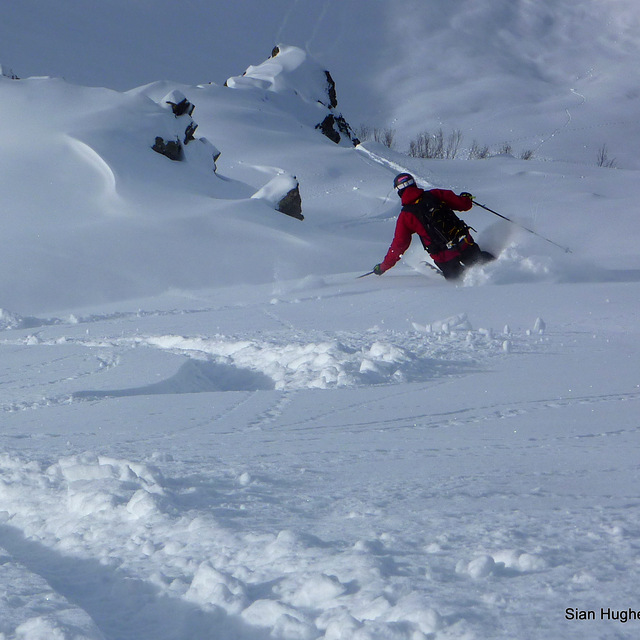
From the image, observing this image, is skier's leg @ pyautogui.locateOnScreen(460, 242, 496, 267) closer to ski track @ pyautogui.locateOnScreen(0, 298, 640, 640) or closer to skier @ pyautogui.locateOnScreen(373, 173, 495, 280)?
skier @ pyautogui.locateOnScreen(373, 173, 495, 280)

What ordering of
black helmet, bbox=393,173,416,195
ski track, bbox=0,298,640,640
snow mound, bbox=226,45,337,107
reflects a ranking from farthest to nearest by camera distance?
snow mound, bbox=226,45,337,107 → black helmet, bbox=393,173,416,195 → ski track, bbox=0,298,640,640

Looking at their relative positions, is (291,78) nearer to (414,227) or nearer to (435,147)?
(435,147)

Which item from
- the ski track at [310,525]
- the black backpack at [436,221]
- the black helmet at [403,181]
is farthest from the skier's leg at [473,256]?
the ski track at [310,525]

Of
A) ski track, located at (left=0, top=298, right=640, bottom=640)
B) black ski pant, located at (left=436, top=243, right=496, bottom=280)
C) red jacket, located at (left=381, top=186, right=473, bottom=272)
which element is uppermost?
red jacket, located at (left=381, top=186, right=473, bottom=272)

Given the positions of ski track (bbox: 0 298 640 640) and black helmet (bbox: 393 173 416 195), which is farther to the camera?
black helmet (bbox: 393 173 416 195)

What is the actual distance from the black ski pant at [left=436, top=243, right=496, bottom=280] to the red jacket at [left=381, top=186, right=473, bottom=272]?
0.19ft

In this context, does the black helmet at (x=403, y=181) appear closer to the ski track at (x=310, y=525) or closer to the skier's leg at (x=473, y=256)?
the skier's leg at (x=473, y=256)

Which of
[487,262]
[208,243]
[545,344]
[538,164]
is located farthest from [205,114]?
[545,344]

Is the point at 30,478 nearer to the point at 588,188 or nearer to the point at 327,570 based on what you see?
the point at 327,570

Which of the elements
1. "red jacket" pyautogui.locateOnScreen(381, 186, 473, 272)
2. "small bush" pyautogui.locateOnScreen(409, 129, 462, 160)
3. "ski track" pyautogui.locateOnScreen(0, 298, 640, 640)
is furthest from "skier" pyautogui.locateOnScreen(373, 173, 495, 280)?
"small bush" pyautogui.locateOnScreen(409, 129, 462, 160)

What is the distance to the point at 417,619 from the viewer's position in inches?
53.2

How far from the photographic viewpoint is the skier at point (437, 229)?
706 centimetres

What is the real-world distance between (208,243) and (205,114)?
22655 mm

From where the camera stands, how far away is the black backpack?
7.06 metres
